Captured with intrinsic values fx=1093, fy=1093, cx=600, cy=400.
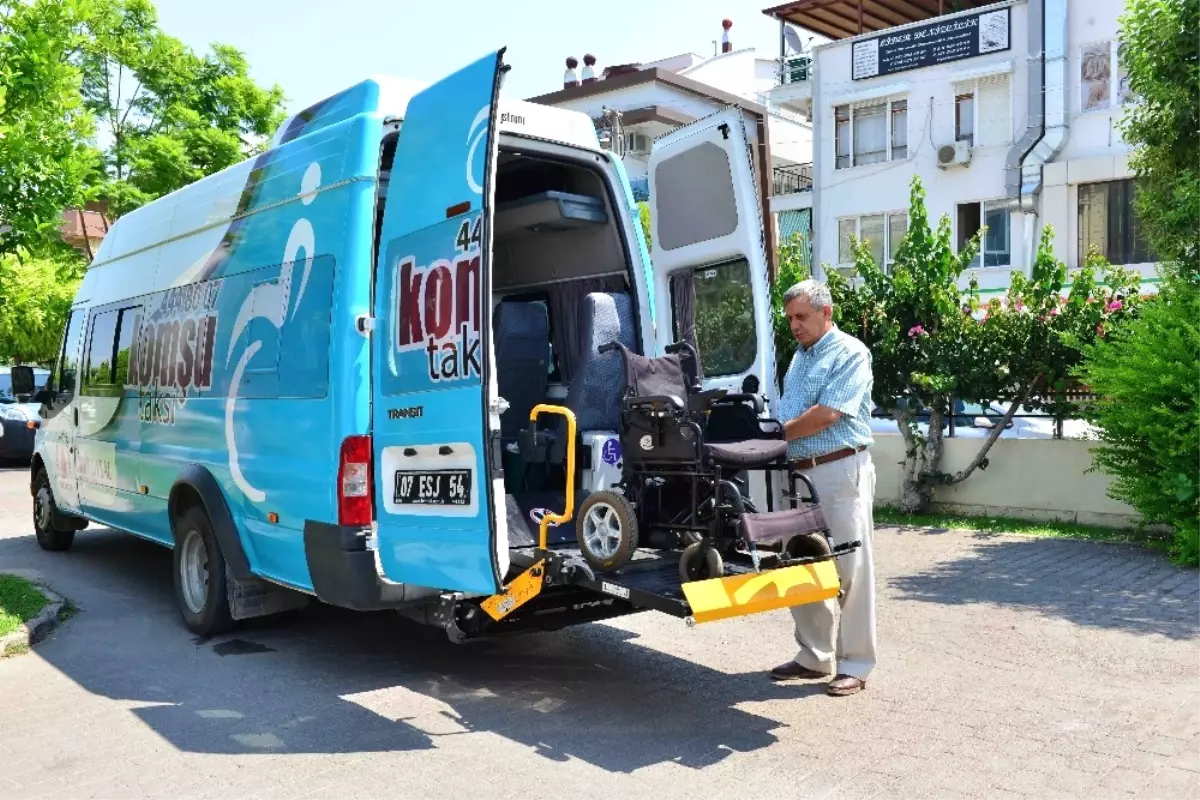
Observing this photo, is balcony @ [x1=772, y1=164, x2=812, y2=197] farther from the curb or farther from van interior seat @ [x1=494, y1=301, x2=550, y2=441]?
the curb

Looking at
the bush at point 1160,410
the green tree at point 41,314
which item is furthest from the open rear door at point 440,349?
the green tree at point 41,314

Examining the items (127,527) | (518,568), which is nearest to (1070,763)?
(518,568)

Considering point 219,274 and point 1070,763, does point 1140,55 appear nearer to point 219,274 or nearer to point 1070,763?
point 1070,763

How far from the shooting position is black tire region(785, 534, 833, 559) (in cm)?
495

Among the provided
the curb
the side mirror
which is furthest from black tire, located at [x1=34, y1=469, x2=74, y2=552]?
the curb

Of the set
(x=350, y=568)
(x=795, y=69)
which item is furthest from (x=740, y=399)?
(x=795, y=69)

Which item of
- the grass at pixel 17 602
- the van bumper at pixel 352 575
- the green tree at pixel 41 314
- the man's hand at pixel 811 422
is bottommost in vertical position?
the grass at pixel 17 602

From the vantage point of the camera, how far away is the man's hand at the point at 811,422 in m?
5.16

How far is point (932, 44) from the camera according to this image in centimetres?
2334

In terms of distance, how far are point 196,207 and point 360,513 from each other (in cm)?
280

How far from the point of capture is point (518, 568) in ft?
16.4

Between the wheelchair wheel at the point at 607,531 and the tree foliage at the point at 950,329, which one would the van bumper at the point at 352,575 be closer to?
the wheelchair wheel at the point at 607,531

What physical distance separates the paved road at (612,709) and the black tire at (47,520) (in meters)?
2.30

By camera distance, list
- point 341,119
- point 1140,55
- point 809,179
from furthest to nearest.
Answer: point 809,179 < point 1140,55 < point 341,119
